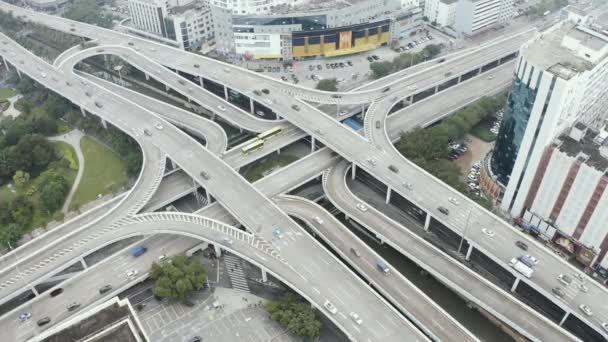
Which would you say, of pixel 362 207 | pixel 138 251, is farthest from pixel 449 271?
pixel 138 251

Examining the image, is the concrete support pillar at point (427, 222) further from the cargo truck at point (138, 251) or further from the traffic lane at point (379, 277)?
the cargo truck at point (138, 251)

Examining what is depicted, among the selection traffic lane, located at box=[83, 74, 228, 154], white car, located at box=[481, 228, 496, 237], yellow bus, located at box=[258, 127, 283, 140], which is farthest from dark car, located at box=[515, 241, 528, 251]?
traffic lane, located at box=[83, 74, 228, 154]

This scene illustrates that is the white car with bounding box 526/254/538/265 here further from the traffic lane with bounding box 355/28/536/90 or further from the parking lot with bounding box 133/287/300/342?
the traffic lane with bounding box 355/28/536/90

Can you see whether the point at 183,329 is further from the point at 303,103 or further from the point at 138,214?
the point at 303,103

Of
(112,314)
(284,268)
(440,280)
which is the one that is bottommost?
(440,280)

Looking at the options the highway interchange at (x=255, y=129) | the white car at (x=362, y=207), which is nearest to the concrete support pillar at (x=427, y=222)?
the highway interchange at (x=255, y=129)

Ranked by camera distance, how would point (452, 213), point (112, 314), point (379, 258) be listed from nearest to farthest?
point (112, 314) < point (379, 258) < point (452, 213)

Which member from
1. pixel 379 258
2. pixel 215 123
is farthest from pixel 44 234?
pixel 379 258
